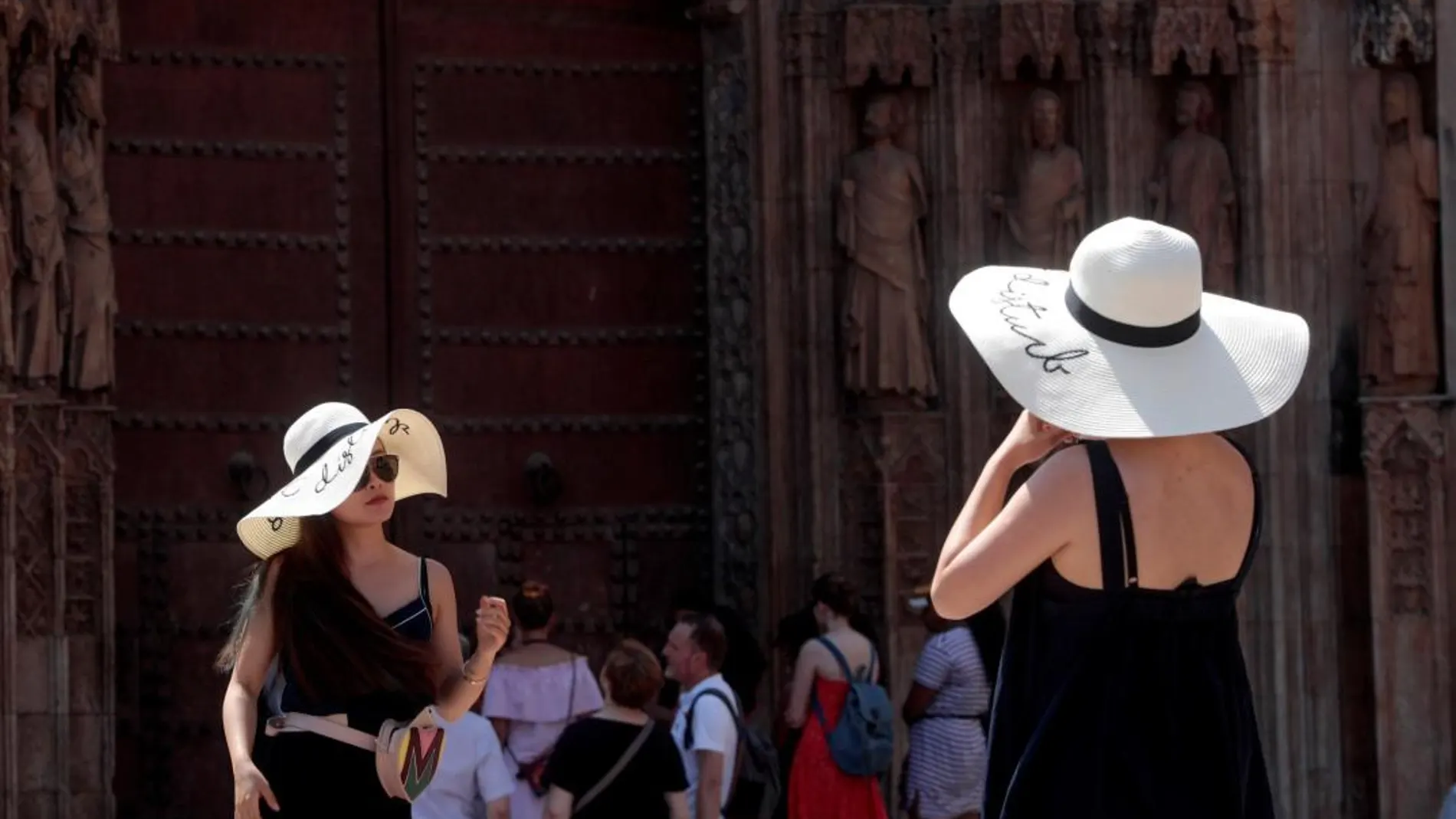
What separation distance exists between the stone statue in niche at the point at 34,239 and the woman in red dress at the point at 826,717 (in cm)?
349

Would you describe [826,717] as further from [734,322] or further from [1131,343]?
[1131,343]

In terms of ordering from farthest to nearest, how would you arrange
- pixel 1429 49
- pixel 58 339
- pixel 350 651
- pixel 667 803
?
pixel 1429 49 → pixel 58 339 → pixel 667 803 → pixel 350 651

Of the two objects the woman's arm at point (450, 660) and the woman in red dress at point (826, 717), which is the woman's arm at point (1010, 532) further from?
the woman in red dress at point (826, 717)

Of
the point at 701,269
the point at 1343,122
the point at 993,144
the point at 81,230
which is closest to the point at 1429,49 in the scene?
the point at 1343,122

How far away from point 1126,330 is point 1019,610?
1.81 ft

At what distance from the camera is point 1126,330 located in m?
5.41

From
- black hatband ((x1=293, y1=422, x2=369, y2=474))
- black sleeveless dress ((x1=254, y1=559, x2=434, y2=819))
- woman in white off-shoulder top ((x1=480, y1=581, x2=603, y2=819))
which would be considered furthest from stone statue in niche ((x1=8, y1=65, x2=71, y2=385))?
black sleeveless dress ((x1=254, y1=559, x2=434, y2=819))

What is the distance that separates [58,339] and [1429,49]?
636cm

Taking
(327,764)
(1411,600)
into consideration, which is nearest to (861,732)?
(1411,600)

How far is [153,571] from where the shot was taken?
13172mm

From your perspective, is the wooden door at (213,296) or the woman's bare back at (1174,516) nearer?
the woman's bare back at (1174,516)

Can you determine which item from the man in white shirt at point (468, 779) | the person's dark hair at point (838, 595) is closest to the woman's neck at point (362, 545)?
the man in white shirt at point (468, 779)

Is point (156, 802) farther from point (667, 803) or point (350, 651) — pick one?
point (350, 651)

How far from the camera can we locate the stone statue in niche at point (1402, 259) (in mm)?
13609
